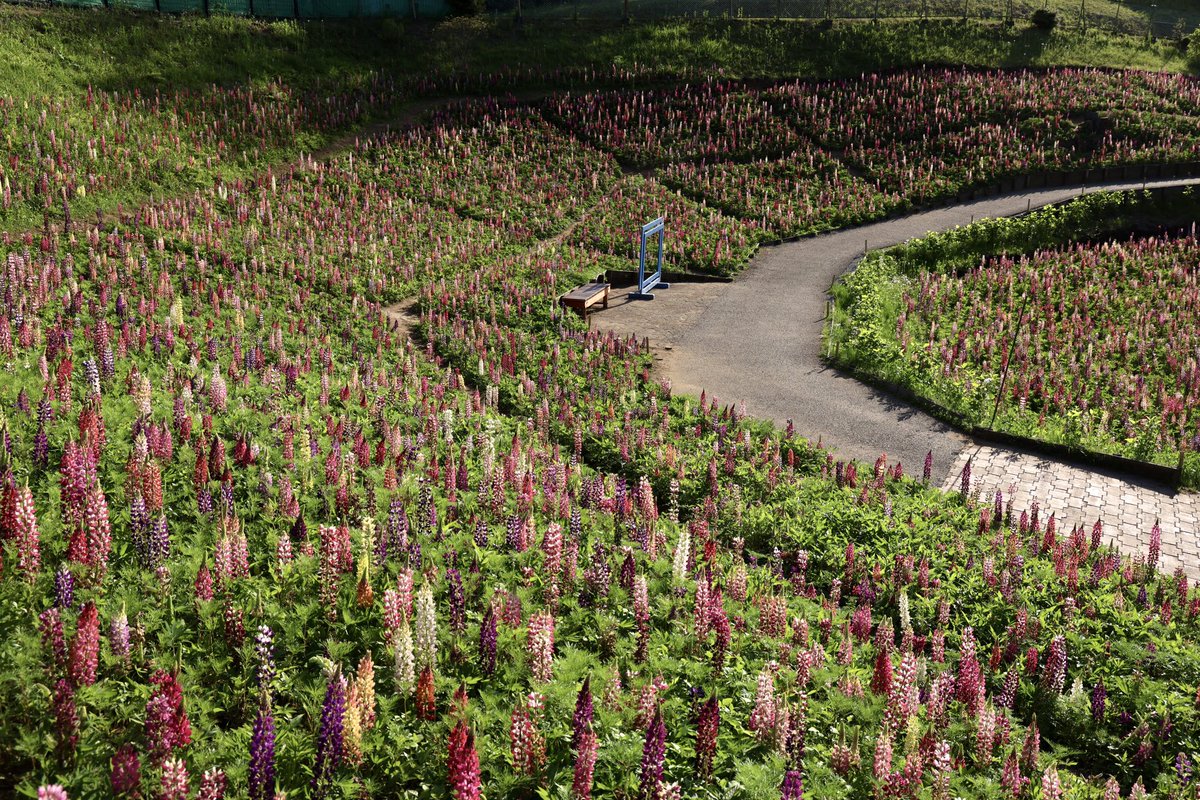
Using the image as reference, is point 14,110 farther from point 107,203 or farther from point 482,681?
point 482,681

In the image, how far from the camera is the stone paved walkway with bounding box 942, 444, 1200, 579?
13.0m

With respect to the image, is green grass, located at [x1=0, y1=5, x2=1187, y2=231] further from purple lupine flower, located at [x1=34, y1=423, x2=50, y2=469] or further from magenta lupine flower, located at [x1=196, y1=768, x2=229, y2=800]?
magenta lupine flower, located at [x1=196, y1=768, x2=229, y2=800]

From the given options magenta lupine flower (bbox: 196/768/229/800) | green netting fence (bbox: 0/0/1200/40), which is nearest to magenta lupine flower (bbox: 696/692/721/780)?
magenta lupine flower (bbox: 196/768/229/800)

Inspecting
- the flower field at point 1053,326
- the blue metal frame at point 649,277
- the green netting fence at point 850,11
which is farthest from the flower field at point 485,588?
the green netting fence at point 850,11

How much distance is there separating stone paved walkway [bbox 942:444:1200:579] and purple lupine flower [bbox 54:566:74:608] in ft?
39.3

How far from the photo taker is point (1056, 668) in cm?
870

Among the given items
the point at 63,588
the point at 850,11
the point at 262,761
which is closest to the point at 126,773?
the point at 262,761

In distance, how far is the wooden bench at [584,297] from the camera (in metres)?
22.7

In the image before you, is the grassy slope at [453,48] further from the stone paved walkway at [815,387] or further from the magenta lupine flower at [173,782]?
the magenta lupine flower at [173,782]

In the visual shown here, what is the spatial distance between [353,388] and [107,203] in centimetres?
1221

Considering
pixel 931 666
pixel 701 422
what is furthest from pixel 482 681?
pixel 701 422

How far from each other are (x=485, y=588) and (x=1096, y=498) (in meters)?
10.8

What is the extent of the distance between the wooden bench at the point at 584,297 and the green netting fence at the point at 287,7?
23688 millimetres

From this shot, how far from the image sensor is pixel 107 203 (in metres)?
22.2
